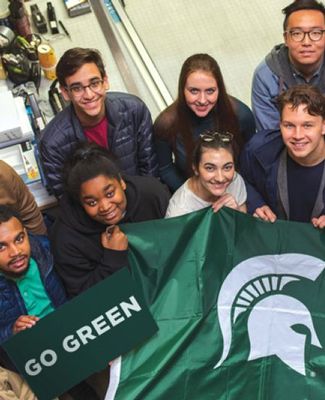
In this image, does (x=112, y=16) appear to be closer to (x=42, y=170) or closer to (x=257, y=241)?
(x=42, y=170)

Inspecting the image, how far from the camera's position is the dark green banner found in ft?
5.85

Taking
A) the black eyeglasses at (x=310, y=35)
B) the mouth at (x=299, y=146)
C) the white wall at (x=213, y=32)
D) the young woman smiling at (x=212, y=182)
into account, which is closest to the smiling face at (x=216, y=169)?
the young woman smiling at (x=212, y=182)

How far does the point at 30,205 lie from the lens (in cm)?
238

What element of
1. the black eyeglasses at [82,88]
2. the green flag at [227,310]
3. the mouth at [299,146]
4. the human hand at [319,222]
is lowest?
the green flag at [227,310]

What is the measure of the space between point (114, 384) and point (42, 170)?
42.4 inches

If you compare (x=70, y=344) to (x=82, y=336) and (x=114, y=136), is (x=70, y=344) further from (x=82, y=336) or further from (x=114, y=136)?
(x=114, y=136)

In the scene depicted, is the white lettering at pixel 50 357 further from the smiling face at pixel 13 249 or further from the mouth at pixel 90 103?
the mouth at pixel 90 103

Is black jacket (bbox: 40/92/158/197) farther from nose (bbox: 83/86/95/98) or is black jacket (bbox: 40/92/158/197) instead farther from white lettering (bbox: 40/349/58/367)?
white lettering (bbox: 40/349/58/367)

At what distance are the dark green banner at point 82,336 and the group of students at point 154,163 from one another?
0.36 ft

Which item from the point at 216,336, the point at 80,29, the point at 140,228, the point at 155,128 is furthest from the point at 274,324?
the point at 80,29

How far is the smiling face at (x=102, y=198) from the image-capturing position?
78.0 inches

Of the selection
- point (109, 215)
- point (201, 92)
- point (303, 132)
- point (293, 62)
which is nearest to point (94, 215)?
point (109, 215)

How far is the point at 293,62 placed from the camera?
237cm

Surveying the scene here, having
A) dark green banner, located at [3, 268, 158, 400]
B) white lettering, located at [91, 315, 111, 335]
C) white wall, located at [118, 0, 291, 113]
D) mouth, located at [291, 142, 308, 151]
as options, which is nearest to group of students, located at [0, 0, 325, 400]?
mouth, located at [291, 142, 308, 151]
